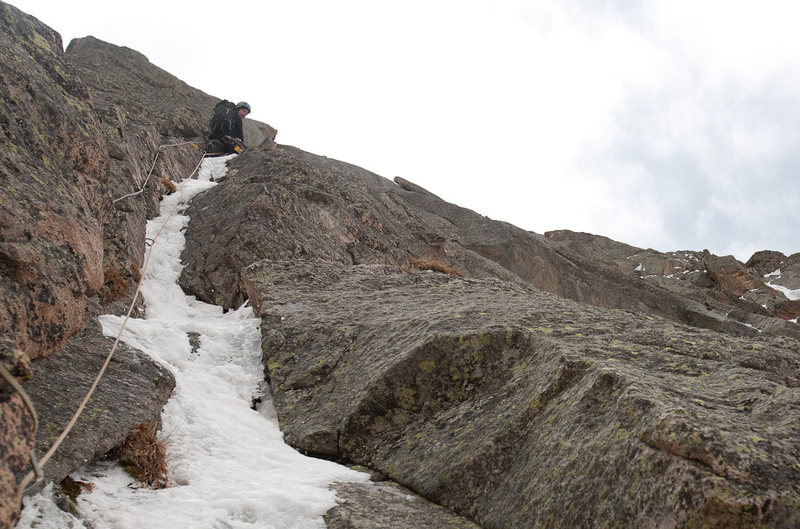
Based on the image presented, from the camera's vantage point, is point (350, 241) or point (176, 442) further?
point (350, 241)

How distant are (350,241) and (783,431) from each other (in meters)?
14.7

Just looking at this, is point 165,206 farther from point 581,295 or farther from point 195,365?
point 581,295

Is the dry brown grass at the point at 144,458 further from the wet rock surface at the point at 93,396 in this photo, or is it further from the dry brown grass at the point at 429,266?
the dry brown grass at the point at 429,266

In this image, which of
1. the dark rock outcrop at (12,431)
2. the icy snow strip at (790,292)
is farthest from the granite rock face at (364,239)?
the icy snow strip at (790,292)

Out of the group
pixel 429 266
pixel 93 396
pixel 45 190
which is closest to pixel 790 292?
pixel 429 266

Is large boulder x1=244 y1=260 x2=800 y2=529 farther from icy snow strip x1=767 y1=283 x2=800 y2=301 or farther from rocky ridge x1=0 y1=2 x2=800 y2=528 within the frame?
icy snow strip x1=767 y1=283 x2=800 y2=301

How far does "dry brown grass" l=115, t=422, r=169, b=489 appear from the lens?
22.4ft

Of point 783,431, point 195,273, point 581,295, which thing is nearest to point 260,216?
point 195,273

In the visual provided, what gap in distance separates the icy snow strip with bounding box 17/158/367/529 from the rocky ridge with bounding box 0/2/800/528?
381 millimetres

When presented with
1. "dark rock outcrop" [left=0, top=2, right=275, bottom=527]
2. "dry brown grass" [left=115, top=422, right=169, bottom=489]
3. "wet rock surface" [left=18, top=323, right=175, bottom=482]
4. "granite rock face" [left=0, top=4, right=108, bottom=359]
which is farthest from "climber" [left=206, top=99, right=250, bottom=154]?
"dry brown grass" [left=115, top=422, right=169, bottom=489]

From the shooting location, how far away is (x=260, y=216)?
16.7m

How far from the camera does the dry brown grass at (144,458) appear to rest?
683 cm

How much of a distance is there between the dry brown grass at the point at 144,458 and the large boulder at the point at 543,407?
81.0 inches

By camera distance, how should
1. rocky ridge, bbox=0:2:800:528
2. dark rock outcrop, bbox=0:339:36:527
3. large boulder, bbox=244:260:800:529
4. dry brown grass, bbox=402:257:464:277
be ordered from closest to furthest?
dark rock outcrop, bbox=0:339:36:527 → large boulder, bbox=244:260:800:529 → rocky ridge, bbox=0:2:800:528 → dry brown grass, bbox=402:257:464:277
